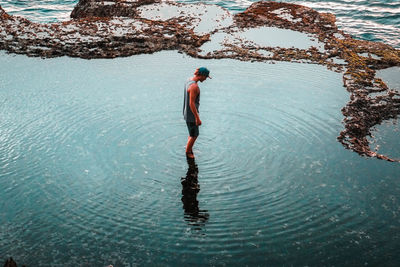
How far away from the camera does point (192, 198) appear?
6.72 meters

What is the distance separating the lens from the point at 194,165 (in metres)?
7.64

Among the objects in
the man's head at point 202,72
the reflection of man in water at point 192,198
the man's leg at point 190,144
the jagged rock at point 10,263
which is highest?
the man's head at point 202,72

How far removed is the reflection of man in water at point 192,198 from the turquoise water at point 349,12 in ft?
51.3

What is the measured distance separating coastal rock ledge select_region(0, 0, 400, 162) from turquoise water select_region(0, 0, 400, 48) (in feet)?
12.6

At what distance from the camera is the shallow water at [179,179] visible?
559 cm

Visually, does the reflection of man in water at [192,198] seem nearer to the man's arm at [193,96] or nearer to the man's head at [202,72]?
the man's arm at [193,96]

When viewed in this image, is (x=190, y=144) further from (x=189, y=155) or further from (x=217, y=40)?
(x=217, y=40)

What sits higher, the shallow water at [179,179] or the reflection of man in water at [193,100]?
the reflection of man in water at [193,100]

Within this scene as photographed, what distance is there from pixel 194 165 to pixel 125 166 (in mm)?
1452

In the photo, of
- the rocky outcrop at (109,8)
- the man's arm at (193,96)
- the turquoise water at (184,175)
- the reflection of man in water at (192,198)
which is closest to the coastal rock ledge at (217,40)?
→ the rocky outcrop at (109,8)

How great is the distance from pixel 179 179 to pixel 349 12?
23554 mm

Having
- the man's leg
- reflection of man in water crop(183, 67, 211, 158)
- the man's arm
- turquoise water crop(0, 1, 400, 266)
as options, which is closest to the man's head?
reflection of man in water crop(183, 67, 211, 158)

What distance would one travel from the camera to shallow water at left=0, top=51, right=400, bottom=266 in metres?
5.59

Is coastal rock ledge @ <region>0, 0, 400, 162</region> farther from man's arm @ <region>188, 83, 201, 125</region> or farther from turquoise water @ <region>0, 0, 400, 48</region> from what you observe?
man's arm @ <region>188, 83, 201, 125</region>
